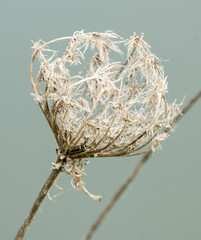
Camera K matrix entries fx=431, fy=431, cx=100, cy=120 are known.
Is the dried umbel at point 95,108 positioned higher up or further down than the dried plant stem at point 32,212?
higher up

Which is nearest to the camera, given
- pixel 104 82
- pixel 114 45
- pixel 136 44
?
pixel 104 82

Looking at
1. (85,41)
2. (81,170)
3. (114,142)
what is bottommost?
(81,170)

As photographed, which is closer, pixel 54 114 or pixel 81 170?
pixel 54 114

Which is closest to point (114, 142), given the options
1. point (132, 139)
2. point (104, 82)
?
point (132, 139)

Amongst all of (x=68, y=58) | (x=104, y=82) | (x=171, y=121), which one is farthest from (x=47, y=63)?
(x=171, y=121)

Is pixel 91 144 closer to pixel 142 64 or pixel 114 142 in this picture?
pixel 114 142

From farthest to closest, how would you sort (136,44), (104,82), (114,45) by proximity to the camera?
(114,45)
(136,44)
(104,82)

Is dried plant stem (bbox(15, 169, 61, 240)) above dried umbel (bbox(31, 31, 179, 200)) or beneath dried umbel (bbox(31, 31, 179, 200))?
beneath

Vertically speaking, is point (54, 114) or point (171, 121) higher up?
point (171, 121)

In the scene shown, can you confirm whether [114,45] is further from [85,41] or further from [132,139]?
[132,139]
